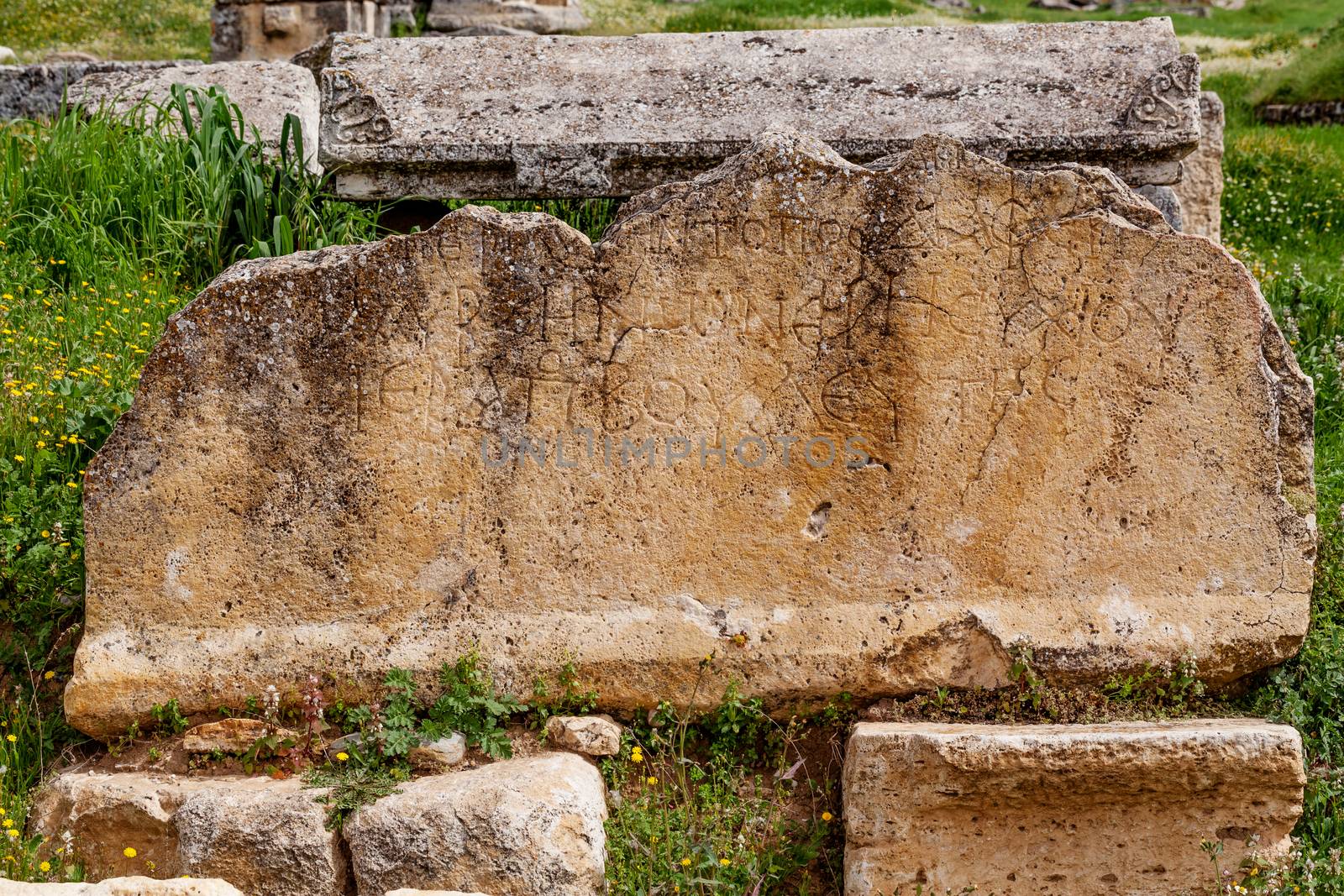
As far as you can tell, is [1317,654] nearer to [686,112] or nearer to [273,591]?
[273,591]

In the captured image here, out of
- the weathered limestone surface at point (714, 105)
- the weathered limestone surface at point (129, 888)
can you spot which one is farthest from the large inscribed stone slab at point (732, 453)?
the weathered limestone surface at point (714, 105)

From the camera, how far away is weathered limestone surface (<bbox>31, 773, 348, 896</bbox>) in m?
3.27

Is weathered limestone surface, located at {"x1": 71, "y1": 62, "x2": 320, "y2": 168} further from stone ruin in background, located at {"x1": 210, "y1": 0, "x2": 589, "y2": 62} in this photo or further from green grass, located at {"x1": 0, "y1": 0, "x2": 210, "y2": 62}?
green grass, located at {"x1": 0, "y1": 0, "x2": 210, "y2": 62}

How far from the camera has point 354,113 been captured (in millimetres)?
5629

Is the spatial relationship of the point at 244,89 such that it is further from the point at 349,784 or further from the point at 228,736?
the point at 349,784

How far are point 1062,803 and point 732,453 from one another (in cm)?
116

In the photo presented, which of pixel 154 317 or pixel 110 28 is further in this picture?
pixel 110 28

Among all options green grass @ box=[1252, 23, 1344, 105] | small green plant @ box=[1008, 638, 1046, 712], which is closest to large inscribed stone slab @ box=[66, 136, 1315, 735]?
small green plant @ box=[1008, 638, 1046, 712]

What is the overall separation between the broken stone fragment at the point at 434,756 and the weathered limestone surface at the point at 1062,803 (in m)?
0.97

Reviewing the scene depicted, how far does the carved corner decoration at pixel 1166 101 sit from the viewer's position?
541 cm

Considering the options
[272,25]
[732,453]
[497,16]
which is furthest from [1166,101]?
[497,16]

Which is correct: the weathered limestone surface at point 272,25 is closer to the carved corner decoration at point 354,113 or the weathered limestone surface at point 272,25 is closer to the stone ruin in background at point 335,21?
the stone ruin in background at point 335,21

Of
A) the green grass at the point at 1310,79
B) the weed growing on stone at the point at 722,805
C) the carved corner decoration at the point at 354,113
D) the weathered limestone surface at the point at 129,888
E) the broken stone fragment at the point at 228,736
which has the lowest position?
the weed growing on stone at the point at 722,805

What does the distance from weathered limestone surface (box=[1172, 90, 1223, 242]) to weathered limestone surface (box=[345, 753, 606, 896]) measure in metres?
4.65
